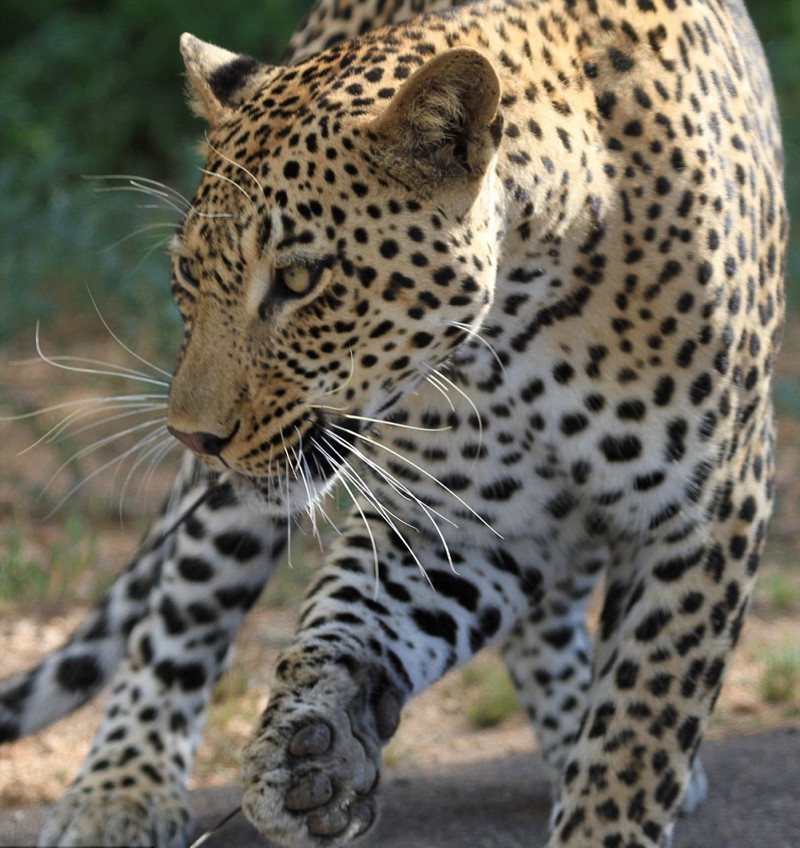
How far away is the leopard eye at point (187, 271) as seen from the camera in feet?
12.1

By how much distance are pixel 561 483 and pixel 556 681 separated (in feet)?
3.77

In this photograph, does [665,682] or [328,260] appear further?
[665,682]

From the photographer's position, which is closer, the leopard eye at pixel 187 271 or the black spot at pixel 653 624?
the leopard eye at pixel 187 271

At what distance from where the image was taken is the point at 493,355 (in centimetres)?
395

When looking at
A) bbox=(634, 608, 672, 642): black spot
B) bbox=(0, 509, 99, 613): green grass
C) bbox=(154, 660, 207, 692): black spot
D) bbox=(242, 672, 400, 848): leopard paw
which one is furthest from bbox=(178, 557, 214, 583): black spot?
bbox=(0, 509, 99, 613): green grass

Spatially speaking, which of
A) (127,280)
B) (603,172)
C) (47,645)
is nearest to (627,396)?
(603,172)

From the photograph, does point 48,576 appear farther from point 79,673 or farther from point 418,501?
point 418,501

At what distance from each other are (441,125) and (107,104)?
10346mm

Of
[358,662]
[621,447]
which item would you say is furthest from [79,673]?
[621,447]

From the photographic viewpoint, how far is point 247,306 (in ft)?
11.6

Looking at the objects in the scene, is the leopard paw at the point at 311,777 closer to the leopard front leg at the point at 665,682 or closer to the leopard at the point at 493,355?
the leopard at the point at 493,355

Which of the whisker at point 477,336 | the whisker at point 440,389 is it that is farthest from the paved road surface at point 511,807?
the whisker at point 477,336

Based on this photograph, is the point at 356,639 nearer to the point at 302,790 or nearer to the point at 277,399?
the point at 302,790

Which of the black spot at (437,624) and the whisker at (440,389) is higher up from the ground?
the whisker at (440,389)
